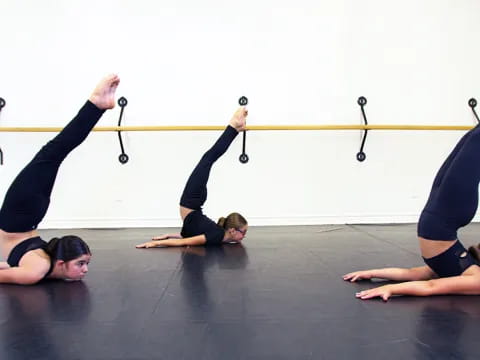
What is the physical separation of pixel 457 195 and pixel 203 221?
1773 millimetres

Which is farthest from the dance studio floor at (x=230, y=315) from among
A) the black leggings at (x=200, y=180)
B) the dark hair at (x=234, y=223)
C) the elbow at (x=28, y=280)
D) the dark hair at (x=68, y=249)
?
the black leggings at (x=200, y=180)

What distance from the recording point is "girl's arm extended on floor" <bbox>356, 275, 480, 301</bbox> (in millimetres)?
1498

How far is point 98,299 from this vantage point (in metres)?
1.58

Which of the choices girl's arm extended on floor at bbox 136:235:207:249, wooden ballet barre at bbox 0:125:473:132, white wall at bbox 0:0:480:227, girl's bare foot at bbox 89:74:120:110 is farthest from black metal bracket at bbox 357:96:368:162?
girl's bare foot at bbox 89:74:120:110

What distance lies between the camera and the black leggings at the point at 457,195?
4.76ft

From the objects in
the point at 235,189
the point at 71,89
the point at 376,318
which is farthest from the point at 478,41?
the point at 71,89

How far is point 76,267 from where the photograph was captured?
1772 millimetres

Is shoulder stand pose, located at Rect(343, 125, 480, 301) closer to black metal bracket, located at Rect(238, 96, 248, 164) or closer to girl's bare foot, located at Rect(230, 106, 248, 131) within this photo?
girl's bare foot, located at Rect(230, 106, 248, 131)

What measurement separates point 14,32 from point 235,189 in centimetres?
265

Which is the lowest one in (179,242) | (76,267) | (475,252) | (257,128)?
(179,242)

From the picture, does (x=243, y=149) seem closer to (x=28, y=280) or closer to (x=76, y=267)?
(x=76, y=267)

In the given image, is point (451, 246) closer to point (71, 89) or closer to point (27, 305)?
point (27, 305)

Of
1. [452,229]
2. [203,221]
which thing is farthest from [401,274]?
[203,221]

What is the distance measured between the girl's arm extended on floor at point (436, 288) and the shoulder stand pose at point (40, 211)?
1.33m
